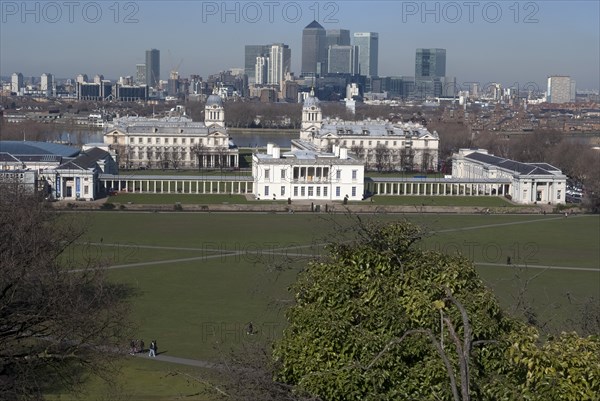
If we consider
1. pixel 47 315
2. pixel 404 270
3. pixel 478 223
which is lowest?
pixel 478 223

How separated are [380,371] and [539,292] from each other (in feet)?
50.0

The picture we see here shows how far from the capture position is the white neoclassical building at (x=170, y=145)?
57688 mm

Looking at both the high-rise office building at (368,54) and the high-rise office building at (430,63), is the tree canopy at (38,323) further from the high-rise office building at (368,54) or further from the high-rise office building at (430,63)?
the high-rise office building at (368,54)

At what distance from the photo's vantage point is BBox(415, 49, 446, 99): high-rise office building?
155 metres

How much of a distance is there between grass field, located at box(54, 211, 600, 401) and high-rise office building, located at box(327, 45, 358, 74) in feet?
460

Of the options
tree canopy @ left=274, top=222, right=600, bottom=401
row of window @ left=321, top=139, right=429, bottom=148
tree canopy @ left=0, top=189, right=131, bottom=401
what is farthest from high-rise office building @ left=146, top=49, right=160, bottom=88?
tree canopy @ left=274, top=222, right=600, bottom=401

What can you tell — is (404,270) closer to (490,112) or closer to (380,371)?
(380,371)

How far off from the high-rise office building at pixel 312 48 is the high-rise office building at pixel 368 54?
7.13 m

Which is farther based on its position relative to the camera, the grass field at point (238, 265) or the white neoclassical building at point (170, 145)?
the white neoclassical building at point (170, 145)

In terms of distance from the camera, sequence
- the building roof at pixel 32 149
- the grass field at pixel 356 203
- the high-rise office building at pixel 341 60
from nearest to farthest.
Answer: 1. the grass field at pixel 356 203
2. the building roof at pixel 32 149
3. the high-rise office building at pixel 341 60

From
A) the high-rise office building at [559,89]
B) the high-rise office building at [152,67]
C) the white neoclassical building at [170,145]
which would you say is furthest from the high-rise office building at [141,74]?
the white neoclassical building at [170,145]

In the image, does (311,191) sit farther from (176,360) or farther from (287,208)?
(176,360)

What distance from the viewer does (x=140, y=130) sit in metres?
59.7

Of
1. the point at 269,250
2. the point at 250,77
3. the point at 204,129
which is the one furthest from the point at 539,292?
the point at 250,77
